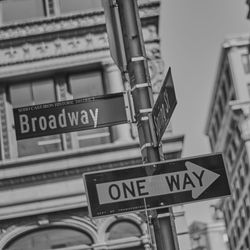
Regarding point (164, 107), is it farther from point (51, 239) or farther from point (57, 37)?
point (57, 37)

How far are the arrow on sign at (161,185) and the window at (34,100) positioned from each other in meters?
12.6

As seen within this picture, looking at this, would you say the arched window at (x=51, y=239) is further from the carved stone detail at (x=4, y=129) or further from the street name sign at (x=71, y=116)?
the street name sign at (x=71, y=116)

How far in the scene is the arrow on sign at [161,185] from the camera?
5859 mm

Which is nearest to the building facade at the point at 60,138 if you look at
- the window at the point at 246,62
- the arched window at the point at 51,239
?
the arched window at the point at 51,239

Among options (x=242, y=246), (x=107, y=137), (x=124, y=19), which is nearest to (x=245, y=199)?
(x=242, y=246)

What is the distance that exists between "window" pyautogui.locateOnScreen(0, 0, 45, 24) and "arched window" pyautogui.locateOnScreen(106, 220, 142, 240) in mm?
6765

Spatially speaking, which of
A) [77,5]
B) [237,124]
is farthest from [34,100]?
[237,124]

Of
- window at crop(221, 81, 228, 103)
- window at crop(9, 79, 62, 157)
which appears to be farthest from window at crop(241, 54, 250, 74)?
window at crop(9, 79, 62, 157)

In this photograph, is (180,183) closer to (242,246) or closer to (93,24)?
(93,24)

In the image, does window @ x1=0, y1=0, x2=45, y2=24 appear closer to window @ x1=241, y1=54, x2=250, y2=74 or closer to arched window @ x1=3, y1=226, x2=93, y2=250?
arched window @ x1=3, y1=226, x2=93, y2=250

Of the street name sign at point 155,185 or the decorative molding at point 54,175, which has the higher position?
the decorative molding at point 54,175

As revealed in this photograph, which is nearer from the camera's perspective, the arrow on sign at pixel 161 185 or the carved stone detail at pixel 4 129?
the arrow on sign at pixel 161 185

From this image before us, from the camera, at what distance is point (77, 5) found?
19547 mm

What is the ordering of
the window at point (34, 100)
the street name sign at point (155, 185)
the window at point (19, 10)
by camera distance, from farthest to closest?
the window at point (19, 10) < the window at point (34, 100) < the street name sign at point (155, 185)
